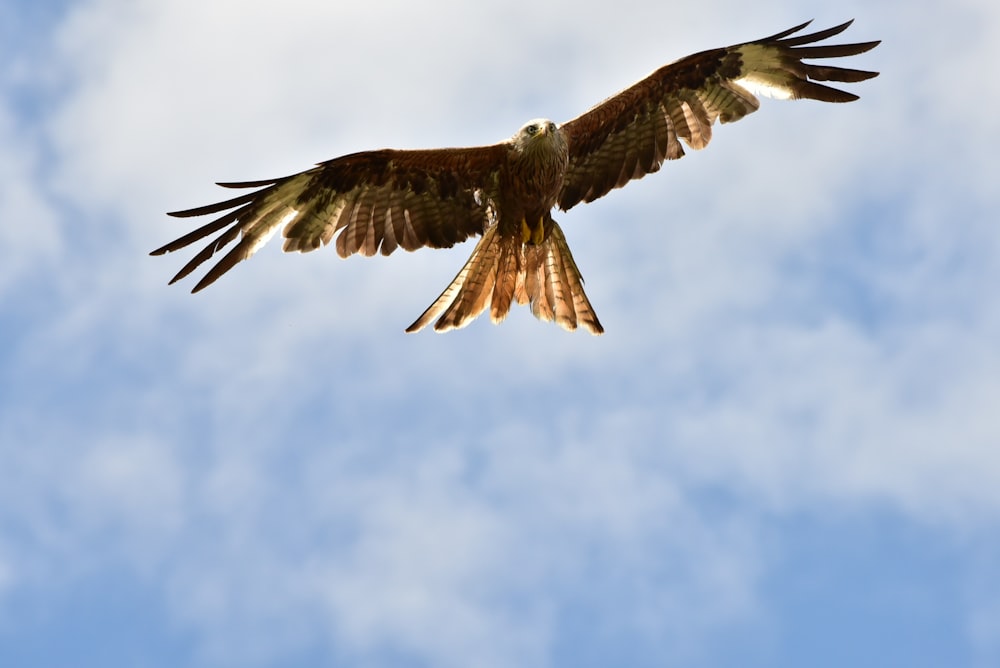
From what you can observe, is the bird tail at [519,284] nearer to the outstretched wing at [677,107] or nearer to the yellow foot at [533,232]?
the yellow foot at [533,232]

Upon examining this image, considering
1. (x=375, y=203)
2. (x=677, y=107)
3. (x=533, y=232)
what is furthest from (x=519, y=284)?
(x=677, y=107)

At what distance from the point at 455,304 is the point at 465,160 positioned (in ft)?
3.92

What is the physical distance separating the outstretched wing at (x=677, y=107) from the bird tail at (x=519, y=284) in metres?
0.62

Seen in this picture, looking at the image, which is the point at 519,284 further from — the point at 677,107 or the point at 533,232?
the point at 677,107

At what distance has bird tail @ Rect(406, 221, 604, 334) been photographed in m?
10.7

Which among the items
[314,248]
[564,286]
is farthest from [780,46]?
[314,248]

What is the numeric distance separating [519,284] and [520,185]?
85 centimetres

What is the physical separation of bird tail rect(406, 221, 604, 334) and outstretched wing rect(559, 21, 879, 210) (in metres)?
0.62

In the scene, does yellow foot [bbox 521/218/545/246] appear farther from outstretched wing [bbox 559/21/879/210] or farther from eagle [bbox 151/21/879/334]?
outstretched wing [bbox 559/21/879/210]

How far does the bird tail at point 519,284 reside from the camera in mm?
10711

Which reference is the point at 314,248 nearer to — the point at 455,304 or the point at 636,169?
the point at 455,304

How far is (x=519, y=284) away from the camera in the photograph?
1088 cm

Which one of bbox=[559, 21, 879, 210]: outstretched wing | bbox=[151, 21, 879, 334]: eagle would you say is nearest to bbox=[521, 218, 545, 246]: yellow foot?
bbox=[151, 21, 879, 334]: eagle

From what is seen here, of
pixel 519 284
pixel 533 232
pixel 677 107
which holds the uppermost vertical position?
pixel 677 107
